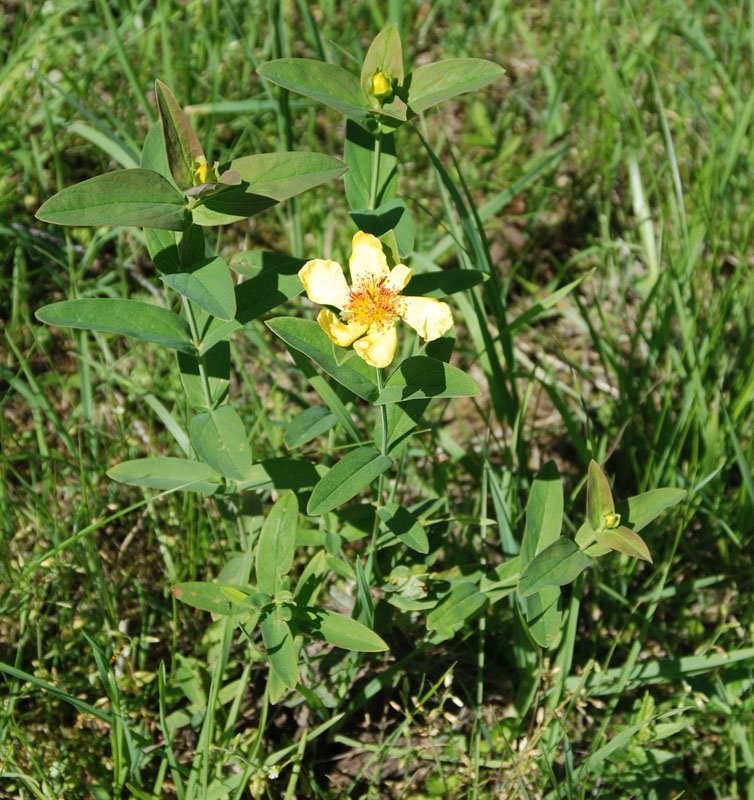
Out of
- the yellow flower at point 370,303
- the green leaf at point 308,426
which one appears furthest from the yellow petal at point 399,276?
the green leaf at point 308,426

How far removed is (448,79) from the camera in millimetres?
1659

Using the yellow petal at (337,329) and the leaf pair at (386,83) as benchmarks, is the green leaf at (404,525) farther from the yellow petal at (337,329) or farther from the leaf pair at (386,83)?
the leaf pair at (386,83)

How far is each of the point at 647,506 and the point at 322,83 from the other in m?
1.03

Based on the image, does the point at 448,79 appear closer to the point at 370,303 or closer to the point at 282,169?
the point at 282,169

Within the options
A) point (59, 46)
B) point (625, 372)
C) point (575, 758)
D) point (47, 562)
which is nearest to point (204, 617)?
point (47, 562)

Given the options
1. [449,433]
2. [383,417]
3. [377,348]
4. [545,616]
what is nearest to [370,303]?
[377,348]

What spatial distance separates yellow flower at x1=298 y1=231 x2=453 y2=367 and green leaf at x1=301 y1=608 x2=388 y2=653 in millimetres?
576

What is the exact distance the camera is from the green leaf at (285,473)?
180cm

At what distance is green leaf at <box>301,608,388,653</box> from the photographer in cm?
168

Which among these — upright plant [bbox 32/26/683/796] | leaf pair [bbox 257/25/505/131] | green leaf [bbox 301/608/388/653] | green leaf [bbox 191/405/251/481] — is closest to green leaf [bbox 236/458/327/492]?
upright plant [bbox 32/26/683/796]

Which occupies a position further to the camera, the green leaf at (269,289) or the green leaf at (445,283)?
the green leaf at (445,283)

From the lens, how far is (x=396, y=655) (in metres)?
2.13

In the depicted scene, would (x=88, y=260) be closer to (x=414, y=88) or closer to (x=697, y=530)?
(x=414, y=88)

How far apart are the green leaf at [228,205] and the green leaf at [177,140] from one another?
0.16 ft
